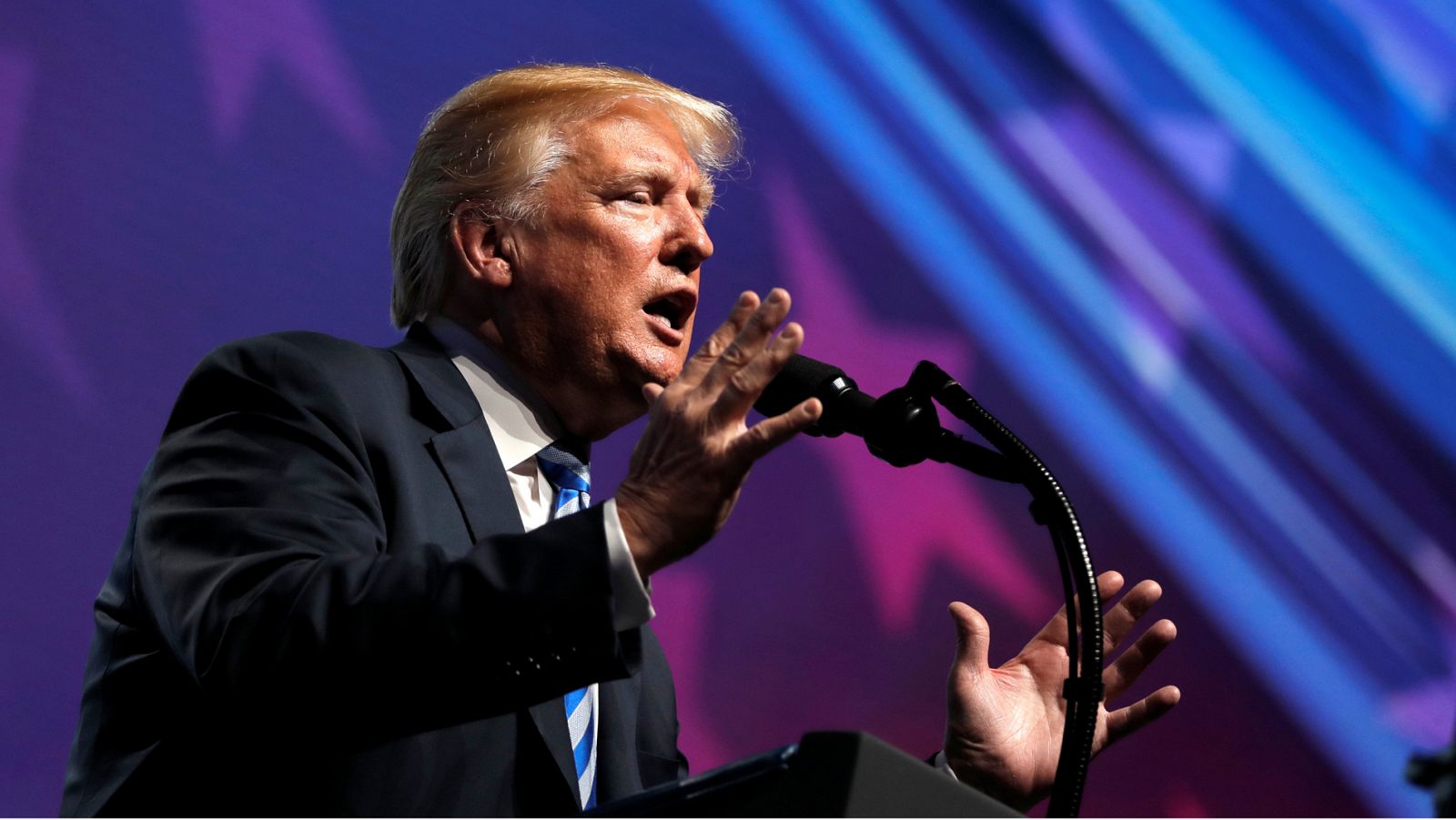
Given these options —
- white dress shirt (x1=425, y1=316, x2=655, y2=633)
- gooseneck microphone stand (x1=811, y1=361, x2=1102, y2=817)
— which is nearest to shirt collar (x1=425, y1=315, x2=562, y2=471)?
white dress shirt (x1=425, y1=316, x2=655, y2=633)

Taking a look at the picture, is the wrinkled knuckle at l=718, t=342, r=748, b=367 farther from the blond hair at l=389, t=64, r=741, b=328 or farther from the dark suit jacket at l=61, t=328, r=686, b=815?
the blond hair at l=389, t=64, r=741, b=328

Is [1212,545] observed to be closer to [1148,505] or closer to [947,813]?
[1148,505]

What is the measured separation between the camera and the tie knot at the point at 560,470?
1.67 meters

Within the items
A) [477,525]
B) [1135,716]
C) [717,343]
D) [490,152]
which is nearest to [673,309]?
[490,152]

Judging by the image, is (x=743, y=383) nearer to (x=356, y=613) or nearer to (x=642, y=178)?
(x=356, y=613)

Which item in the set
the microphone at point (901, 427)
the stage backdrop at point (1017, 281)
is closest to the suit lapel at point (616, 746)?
the microphone at point (901, 427)

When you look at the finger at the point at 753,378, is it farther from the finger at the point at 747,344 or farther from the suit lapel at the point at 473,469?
the suit lapel at the point at 473,469

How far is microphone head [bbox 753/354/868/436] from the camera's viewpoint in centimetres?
130

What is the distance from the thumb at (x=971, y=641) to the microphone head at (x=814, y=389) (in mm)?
377

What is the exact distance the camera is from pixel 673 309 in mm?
1810

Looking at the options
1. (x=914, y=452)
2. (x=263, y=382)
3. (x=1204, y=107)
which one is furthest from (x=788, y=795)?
(x=1204, y=107)

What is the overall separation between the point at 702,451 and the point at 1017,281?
5.98 ft

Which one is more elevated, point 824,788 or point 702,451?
point 702,451

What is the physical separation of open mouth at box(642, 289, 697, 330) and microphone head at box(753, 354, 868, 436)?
0.41m
